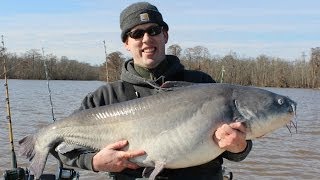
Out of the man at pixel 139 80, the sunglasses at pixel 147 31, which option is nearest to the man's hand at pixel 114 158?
the man at pixel 139 80

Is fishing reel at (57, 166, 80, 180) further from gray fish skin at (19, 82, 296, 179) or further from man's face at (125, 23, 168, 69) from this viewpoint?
man's face at (125, 23, 168, 69)

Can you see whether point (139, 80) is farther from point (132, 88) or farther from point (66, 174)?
point (66, 174)

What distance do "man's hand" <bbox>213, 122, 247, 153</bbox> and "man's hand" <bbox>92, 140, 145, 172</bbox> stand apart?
0.63 metres

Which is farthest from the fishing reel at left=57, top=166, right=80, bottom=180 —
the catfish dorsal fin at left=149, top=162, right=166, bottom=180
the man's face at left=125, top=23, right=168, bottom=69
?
the catfish dorsal fin at left=149, top=162, right=166, bottom=180

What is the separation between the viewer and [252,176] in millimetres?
12922

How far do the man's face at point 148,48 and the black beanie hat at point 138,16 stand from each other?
4cm

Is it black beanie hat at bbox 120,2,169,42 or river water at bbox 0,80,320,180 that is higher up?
black beanie hat at bbox 120,2,169,42

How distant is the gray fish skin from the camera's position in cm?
384

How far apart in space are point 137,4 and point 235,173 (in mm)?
9245

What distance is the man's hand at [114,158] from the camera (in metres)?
3.99

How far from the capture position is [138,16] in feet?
14.6

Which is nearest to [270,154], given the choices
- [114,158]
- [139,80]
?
[139,80]

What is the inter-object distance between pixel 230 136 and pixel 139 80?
1.05 m

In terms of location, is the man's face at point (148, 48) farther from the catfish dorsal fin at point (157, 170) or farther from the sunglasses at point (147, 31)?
the catfish dorsal fin at point (157, 170)
